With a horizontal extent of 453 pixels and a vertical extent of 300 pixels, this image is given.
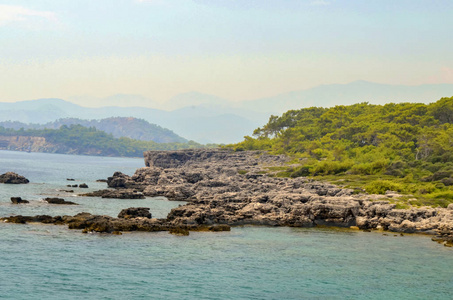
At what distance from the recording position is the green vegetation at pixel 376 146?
80.7 metres

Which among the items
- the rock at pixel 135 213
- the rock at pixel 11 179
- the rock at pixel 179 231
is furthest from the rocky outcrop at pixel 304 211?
the rock at pixel 11 179

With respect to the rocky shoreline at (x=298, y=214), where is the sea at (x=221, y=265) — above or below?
below

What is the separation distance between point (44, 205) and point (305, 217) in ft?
119

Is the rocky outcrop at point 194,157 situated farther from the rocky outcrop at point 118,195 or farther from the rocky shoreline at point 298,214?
the rocky shoreline at point 298,214

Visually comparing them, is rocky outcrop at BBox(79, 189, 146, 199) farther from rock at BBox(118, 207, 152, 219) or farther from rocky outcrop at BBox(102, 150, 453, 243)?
rock at BBox(118, 207, 152, 219)

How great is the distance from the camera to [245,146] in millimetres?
162625

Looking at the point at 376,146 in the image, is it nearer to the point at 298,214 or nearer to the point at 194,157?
the point at 194,157

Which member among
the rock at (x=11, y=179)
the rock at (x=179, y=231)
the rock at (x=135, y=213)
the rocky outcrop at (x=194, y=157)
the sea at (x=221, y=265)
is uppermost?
the rocky outcrop at (x=194, y=157)

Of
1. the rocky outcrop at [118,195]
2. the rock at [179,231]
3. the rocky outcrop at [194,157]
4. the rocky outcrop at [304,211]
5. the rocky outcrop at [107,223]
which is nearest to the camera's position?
the rocky outcrop at [107,223]

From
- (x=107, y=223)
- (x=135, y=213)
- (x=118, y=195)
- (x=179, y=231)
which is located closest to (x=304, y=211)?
(x=179, y=231)

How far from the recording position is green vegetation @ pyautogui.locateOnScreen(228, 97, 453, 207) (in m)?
80.7

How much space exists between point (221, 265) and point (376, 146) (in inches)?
3670

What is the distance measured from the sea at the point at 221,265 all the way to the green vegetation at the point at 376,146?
68.6 feet

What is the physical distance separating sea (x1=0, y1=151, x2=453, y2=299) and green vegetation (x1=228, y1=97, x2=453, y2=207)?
68.6 feet
